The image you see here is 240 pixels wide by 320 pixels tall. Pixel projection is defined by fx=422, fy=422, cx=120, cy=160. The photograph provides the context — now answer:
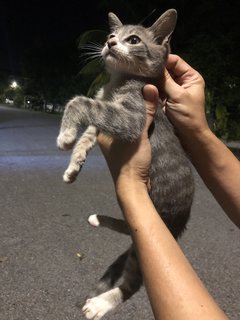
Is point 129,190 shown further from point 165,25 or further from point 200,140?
point 165,25

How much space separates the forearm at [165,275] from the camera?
1381 mm

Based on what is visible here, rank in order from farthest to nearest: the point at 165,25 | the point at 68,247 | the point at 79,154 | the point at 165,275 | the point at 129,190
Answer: the point at 68,247, the point at 165,25, the point at 79,154, the point at 129,190, the point at 165,275

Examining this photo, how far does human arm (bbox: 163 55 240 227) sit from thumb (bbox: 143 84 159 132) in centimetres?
12

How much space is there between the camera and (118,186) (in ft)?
6.20

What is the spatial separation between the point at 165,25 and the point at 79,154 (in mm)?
879

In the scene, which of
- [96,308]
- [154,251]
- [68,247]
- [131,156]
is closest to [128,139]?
[131,156]

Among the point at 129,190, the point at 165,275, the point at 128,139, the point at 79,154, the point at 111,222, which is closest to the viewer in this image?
the point at 165,275

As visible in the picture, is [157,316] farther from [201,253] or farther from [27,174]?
[27,174]

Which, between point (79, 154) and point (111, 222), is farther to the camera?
point (111, 222)

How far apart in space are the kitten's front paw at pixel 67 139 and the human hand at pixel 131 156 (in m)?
0.15

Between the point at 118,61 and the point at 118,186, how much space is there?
2.62 ft

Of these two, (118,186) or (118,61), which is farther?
(118,61)

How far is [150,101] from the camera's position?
203 cm

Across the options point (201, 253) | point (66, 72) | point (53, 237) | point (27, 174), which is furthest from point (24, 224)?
point (66, 72)
